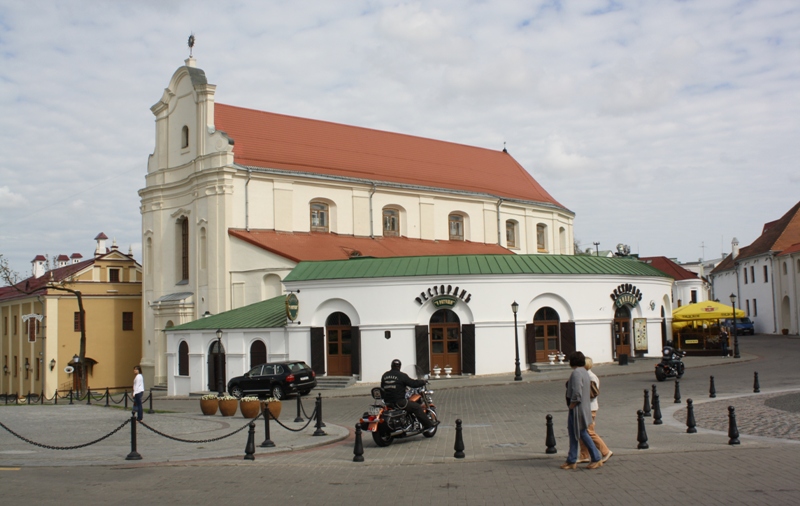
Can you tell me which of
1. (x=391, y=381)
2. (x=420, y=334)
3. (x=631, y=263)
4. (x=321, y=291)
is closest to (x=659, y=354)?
(x=631, y=263)

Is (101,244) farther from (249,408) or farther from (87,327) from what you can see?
(249,408)

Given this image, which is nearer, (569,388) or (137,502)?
(137,502)

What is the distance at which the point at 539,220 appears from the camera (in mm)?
61062

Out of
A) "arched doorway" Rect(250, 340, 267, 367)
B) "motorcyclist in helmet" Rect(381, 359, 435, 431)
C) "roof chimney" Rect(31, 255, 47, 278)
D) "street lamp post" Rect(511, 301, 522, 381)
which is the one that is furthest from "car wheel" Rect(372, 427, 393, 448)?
"roof chimney" Rect(31, 255, 47, 278)

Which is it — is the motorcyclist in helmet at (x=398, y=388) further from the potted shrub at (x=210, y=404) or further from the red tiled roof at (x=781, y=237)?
the red tiled roof at (x=781, y=237)

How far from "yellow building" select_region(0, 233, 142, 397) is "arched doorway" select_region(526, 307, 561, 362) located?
32761mm

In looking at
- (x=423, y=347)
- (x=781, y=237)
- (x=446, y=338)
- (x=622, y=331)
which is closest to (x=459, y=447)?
(x=423, y=347)

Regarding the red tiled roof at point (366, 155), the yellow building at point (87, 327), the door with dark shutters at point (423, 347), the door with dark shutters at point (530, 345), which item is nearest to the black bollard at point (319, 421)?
the door with dark shutters at point (423, 347)

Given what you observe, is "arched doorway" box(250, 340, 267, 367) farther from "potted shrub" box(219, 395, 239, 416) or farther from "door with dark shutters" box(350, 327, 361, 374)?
"potted shrub" box(219, 395, 239, 416)

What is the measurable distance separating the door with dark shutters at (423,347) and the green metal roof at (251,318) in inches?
260

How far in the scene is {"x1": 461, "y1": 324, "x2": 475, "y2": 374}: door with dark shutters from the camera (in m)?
35.6

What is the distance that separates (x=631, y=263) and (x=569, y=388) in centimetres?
2964

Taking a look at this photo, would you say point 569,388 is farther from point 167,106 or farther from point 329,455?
point 167,106

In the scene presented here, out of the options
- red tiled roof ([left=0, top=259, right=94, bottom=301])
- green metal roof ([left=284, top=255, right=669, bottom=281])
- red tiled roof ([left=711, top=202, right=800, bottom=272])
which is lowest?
green metal roof ([left=284, top=255, right=669, bottom=281])
